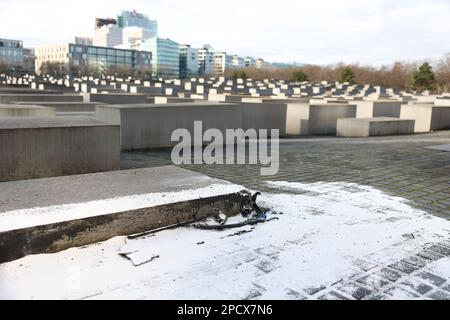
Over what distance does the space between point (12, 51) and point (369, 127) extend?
12963 centimetres

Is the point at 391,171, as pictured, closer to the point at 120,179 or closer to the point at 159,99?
the point at 120,179

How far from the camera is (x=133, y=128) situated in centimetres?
955

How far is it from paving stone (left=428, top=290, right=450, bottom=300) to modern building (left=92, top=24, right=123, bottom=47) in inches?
7102

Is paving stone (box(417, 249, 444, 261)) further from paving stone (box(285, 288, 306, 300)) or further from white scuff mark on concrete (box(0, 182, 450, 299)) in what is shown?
paving stone (box(285, 288, 306, 300))

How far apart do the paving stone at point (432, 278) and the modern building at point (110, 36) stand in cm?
18010

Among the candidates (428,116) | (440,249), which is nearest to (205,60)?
(428,116)

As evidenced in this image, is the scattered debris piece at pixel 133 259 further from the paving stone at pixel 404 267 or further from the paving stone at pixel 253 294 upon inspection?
the paving stone at pixel 404 267

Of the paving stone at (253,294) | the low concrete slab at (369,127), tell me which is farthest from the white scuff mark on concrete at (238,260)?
the low concrete slab at (369,127)

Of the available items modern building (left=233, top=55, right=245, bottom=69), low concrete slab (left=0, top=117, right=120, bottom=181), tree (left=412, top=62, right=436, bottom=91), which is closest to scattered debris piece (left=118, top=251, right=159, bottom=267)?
low concrete slab (left=0, top=117, right=120, bottom=181)

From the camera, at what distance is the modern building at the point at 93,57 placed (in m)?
113

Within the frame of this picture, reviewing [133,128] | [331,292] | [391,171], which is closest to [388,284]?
[331,292]

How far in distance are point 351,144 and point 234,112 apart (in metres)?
3.35

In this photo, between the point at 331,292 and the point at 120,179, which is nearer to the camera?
the point at 331,292

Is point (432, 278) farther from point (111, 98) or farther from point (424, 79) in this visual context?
point (424, 79)
